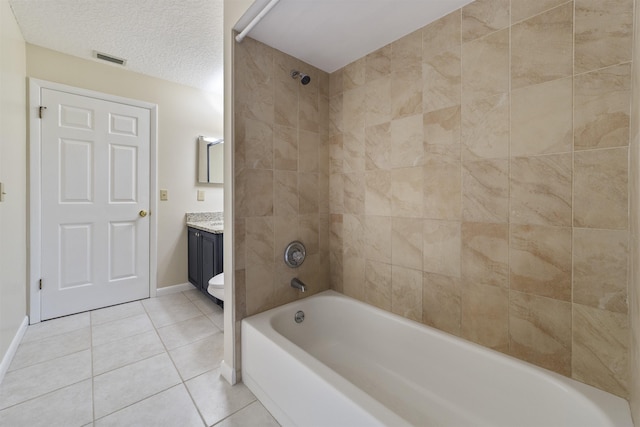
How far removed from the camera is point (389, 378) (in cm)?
146

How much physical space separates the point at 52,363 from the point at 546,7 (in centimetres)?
316

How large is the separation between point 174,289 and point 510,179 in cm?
311

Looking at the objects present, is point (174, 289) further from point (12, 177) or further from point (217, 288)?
point (12, 177)

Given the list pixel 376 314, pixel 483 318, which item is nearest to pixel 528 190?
pixel 483 318

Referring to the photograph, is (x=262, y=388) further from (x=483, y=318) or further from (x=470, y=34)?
(x=470, y=34)

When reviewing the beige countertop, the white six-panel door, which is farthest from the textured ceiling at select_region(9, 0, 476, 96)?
the beige countertop

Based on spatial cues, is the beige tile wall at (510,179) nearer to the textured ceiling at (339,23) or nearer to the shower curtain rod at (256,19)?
the textured ceiling at (339,23)

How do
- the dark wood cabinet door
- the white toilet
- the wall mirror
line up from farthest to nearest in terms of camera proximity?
the wall mirror
the dark wood cabinet door
the white toilet

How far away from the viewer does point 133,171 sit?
2.59 meters

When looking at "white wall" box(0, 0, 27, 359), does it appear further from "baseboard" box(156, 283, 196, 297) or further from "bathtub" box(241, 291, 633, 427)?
"bathtub" box(241, 291, 633, 427)

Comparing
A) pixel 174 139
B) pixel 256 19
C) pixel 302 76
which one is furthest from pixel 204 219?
pixel 256 19

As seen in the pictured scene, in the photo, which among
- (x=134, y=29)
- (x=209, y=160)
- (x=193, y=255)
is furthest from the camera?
(x=209, y=160)

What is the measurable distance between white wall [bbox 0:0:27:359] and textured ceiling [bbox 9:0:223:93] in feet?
0.57

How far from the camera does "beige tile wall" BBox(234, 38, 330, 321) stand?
→ 1.52m
